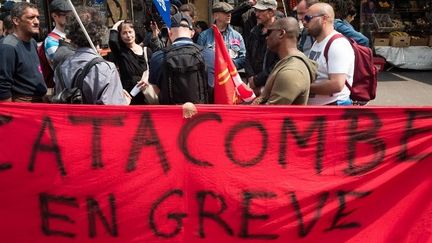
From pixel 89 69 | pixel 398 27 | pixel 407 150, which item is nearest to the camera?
pixel 407 150

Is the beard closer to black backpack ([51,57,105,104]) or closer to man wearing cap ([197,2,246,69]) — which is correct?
black backpack ([51,57,105,104])

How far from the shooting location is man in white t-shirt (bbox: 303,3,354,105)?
3.24 meters

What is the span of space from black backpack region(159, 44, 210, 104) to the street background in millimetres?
5079

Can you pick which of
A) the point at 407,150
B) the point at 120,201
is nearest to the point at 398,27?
the point at 407,150

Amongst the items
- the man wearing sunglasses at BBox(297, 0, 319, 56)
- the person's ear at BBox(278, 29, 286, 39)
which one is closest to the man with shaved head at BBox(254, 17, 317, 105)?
the person's ear at BBox(278, 29, 286, 39)

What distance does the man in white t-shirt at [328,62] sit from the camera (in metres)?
3.24

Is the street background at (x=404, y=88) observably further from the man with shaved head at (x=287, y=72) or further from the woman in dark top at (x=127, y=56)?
the man with shaved head at (x=287, y=72)

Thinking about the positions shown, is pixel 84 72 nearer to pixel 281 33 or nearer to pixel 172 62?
pixel 172 62

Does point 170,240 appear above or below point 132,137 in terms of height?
below

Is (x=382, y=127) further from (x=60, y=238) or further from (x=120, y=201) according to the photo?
(x=60, y=238)

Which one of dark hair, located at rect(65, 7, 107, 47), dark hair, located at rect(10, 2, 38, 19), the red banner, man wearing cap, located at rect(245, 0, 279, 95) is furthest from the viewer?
man wearing cap, located at rect(245, 0, 279, 95)

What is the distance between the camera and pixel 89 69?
2.96m

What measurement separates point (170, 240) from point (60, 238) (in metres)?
0.67

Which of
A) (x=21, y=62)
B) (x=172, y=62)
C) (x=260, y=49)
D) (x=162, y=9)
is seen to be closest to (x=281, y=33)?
(x=172, y=62)
